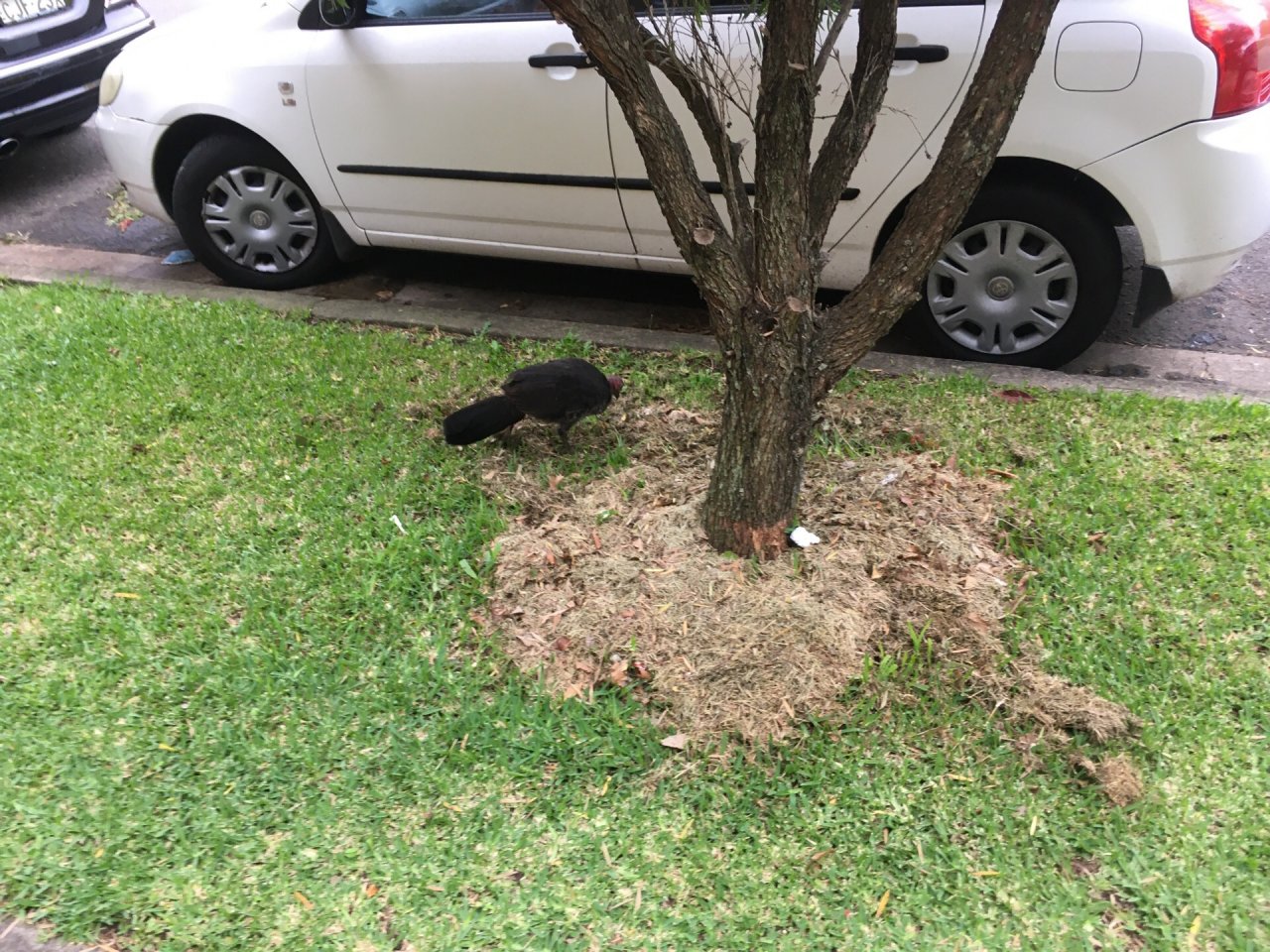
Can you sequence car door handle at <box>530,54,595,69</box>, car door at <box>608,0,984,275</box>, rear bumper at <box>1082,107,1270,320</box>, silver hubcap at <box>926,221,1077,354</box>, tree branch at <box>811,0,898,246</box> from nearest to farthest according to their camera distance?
tree branch at <box>811,0,898,246</box> → rear bumper at <box>1082,107,1270,320</box> → car door at <box>608,0,984,275</box> → silver hubcap at <box>926,221,1077,354</box> → car door handle at <box>530,54,595,69</box>

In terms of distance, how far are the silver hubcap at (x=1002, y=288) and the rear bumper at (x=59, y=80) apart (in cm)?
600

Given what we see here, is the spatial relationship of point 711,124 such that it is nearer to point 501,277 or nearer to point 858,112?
point 858,112

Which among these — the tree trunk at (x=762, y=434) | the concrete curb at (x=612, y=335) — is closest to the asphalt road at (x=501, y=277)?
the concrete curb at (x=612, y=335)

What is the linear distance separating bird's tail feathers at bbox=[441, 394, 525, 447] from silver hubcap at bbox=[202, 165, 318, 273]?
2.23m

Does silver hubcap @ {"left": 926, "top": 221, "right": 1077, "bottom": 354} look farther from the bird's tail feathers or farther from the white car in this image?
the bird's tail feathers

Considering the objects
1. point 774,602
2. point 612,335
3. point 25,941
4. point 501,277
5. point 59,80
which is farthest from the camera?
point 59,80

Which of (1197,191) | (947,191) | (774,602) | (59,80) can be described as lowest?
(774,602)

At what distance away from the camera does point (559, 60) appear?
13.2ft

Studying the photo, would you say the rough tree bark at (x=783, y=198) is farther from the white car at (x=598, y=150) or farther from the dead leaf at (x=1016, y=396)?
the dead leaf at (x=1016, y=396)

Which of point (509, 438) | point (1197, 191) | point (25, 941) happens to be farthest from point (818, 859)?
point (1197, 191)

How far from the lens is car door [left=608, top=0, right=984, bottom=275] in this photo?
11.8ft

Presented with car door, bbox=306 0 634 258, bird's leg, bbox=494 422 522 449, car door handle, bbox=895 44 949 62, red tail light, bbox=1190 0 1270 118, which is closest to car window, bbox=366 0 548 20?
car door, bbox=306 0 634 258

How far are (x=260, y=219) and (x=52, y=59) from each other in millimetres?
2751

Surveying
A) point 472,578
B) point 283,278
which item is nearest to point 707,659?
point 472,578
